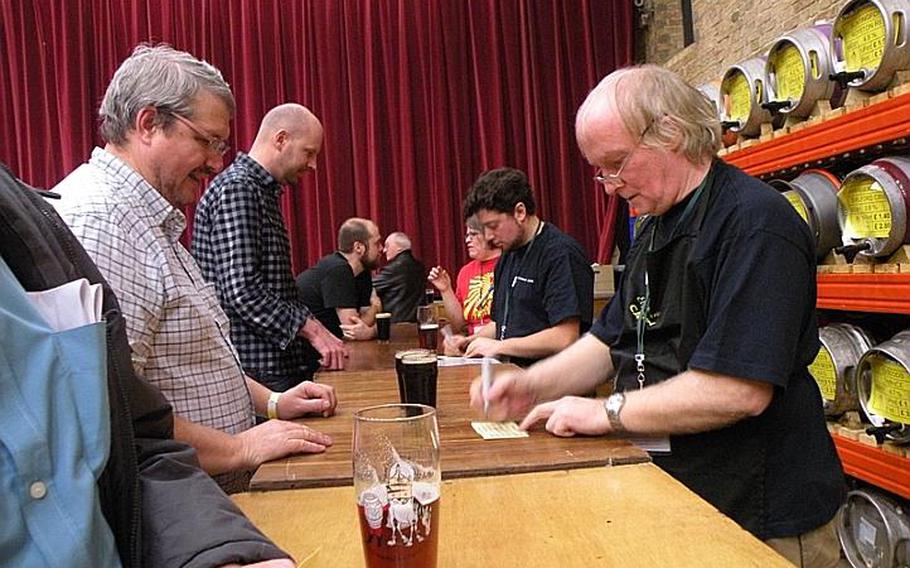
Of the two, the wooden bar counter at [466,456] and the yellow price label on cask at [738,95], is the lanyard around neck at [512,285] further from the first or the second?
the wooden bar counter at [466,456]

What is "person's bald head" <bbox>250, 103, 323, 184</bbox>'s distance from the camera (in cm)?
301

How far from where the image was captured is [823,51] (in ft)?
8.59

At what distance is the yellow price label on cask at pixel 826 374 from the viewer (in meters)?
2.58

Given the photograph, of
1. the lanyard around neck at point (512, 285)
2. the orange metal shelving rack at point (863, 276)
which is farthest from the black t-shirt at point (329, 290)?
the orange metal shelving rack at point (863, 276)

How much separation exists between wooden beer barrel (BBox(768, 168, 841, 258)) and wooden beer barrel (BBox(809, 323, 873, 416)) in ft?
1.00

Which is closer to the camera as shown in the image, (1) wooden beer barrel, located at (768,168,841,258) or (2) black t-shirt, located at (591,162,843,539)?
(2) black t-shirt, located at (591,162,843,539)

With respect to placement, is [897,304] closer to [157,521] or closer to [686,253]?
[686,253]

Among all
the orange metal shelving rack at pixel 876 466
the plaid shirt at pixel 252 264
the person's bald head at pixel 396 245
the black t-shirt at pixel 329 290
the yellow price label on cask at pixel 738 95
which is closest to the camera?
the orange metal shelving rack at pixel 876 466

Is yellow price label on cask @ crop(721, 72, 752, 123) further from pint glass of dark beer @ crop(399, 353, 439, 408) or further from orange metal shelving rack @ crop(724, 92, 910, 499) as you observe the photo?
pint glass of dark beer @ crop(399, 353, 439, 408)

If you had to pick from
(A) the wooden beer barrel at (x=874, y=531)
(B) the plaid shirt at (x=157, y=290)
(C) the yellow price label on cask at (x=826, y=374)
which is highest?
(B) the plaid shirt at (x=157, y=290)

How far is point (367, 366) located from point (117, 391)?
1784 millimetres

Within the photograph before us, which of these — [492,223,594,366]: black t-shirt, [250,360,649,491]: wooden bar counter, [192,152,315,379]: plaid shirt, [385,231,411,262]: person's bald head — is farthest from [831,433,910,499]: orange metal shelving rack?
[385,231,411,262]: person's bald head

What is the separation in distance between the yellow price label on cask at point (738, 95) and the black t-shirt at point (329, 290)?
2.13 m

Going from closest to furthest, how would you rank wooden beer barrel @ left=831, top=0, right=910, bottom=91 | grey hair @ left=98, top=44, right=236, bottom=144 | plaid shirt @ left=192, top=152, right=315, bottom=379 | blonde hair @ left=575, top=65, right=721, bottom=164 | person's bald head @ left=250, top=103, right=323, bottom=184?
blonde hair @ left=575, top=65, right=721, bottom=164, grey hair @ left=98, top=44, right=236, bottom=144, wooden beer barrel @ left=831, top=0, right=910, bottom=91, plaid shirt @ left=192, top=152, right=315, bottom=379, person's bald head @ left=250, top=103, right=323, bottom=184
